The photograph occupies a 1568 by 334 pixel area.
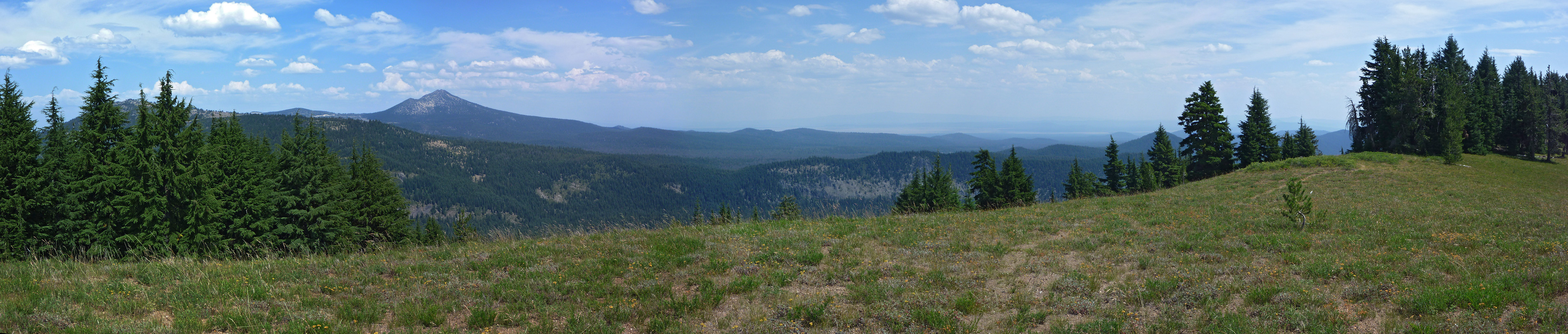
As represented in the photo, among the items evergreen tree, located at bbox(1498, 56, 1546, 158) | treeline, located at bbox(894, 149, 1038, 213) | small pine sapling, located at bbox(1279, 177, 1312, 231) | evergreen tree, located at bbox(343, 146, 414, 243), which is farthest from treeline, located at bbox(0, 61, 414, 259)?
evergreen tree, located at bbox(1498, 56, 1546, 158)

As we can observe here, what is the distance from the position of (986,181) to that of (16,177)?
62.3 m

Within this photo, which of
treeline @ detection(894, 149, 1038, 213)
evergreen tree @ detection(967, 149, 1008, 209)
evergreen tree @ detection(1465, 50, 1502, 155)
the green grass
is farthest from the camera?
evergreen tree @ detection(967, 149, 1008, 209)

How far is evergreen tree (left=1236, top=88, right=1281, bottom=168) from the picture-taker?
57656 millimetres

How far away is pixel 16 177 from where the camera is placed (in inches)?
941

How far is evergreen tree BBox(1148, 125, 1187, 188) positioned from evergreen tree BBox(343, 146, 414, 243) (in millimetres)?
64564

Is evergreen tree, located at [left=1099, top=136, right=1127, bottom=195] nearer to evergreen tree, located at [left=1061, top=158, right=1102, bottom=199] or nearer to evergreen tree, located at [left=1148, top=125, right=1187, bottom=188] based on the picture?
evergreen tree, located at [left=1061, top=158, right=1102, bottom=199]

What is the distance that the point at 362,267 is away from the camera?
11.4 metres

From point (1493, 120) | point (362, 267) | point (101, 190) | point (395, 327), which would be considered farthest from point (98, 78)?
point (1493, 120)

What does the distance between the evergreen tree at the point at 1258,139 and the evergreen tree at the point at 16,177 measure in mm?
80988

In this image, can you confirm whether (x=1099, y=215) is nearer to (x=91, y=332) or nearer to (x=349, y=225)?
(x=91, y=332)

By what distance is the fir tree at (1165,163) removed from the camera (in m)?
62.1

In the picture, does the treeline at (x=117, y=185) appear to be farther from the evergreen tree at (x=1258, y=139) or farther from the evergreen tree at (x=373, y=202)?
the evergreen tree at (x=1258, y=139)

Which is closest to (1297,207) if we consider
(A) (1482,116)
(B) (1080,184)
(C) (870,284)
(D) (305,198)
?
(C) (870,284)

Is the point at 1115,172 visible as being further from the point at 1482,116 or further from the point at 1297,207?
the point at 1297,207
